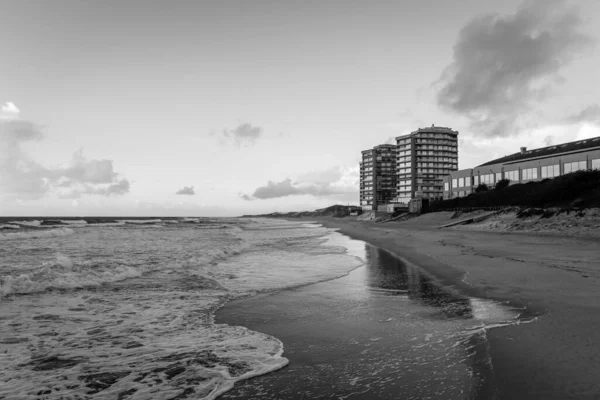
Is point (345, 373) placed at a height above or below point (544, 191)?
below

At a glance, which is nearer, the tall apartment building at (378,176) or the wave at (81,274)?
the wave at (81,274)

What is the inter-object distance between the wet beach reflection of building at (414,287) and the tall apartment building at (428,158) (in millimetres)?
121483

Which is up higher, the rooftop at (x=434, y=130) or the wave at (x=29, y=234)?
the rooftop at (x=434, y=130)

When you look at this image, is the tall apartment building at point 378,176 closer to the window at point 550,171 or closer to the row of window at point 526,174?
the row of window at point 526,174

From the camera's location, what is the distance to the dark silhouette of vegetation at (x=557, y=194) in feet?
119

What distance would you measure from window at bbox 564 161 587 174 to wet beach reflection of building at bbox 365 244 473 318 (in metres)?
56.9

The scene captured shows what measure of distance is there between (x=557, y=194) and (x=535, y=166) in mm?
26016

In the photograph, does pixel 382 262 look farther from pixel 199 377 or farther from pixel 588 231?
pixel 588 231

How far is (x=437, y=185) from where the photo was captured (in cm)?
13100

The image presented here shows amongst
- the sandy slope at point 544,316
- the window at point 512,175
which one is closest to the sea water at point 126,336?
the sandy slope at point 544,316

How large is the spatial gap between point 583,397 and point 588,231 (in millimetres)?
25925

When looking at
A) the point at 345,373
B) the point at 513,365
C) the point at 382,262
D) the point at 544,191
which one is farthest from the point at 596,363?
the point at 544,191

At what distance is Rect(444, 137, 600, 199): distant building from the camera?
57.7 metres

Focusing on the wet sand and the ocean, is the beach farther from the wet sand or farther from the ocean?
the ocean
